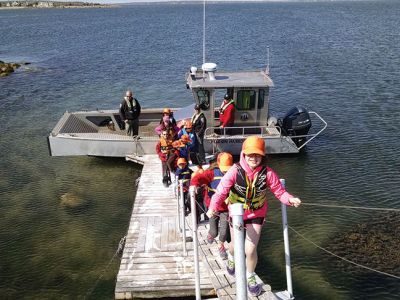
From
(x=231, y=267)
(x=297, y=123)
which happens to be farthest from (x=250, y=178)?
(x=297, y=123)

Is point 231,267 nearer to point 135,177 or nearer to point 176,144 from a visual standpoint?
point 176,144

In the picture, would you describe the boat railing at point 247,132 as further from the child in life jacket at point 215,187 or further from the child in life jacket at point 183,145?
the child in life jacket at point 215,187

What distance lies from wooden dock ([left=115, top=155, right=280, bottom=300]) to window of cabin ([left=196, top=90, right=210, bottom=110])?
221 inches

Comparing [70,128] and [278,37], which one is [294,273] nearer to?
[70,128]

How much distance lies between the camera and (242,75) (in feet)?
56.7

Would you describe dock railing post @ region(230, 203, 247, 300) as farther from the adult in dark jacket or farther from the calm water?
the adult in dark jacket

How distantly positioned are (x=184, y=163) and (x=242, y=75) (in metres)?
7.85

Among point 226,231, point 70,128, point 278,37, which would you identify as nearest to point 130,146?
point 70,128

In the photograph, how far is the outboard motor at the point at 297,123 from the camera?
54.9 ft

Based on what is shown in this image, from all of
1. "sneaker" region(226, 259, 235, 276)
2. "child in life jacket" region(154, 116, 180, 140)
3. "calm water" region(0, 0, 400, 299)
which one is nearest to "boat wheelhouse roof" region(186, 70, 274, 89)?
"calm water" region(0, 0, 400, 299)

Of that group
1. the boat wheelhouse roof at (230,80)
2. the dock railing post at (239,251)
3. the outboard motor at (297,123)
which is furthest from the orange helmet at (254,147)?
the outboard motor at (297,123)

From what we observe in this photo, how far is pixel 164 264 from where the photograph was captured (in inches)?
366

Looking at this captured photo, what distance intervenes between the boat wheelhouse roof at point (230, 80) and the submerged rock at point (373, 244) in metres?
6.41

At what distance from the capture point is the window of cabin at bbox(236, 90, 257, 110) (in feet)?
52.9
